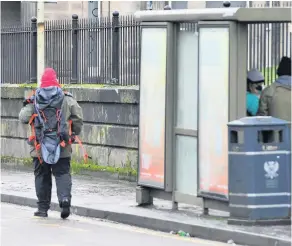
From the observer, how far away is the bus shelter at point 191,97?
11.4 metres

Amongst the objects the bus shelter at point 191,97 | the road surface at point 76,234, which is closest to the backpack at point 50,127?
the road surface at point 76,234

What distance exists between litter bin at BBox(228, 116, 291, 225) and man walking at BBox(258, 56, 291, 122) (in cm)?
96

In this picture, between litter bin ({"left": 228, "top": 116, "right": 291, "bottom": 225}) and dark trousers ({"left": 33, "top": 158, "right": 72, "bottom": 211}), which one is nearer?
litter bin ({"left": 228, "top": 116, "right": 291, "bottom": 225})

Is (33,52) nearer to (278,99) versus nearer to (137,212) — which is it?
(137,212)

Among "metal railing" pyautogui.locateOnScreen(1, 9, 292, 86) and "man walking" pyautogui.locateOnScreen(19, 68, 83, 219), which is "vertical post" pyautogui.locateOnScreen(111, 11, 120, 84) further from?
"man walking" pyautogui.locateOnScreen(19, 68, 83, 219)

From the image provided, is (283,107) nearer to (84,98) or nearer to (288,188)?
(288,188)

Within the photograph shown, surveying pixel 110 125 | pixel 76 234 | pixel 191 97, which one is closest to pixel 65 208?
pixel 76 234

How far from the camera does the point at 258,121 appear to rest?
11.2 meters

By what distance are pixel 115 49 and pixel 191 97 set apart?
189 inches

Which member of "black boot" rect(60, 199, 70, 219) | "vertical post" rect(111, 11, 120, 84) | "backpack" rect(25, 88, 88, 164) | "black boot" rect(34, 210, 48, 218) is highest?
"vertical post" rect(111, 11, 120, 84)

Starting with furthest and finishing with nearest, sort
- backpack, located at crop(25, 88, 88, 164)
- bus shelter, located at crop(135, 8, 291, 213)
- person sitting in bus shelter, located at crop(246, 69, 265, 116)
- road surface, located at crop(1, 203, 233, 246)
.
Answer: backpack, located at crop(25, 88, 88, 164) < person sitting in bus shelter, located at crop(246, 69, 265, 116) < bus shelter, located at crop(135, 8, 291, 213) < road surface, located at crop(1, 203, 233, 246)

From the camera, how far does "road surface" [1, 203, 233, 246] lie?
10.8 m

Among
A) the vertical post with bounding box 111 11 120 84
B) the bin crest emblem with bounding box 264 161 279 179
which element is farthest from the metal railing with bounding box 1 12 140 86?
the bin crest emblem with bounding box 264 161 279 179

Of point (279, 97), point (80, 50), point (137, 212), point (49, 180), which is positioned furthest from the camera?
point (80, 50)
